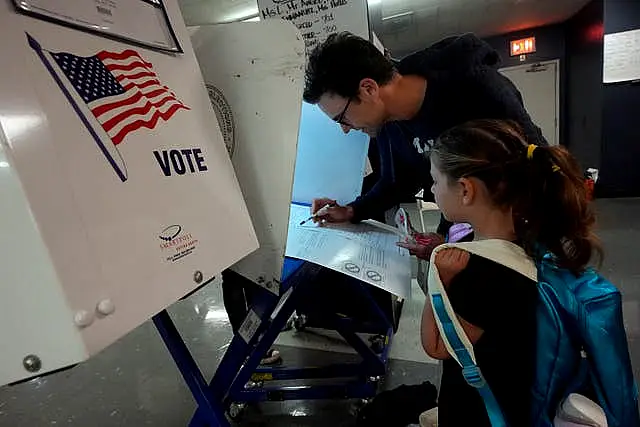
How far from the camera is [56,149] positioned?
1.75ft

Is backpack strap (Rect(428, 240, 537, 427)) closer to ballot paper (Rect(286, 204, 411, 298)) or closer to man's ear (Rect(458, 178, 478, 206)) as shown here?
man's ear (Rect(458, 178, 478, 206))

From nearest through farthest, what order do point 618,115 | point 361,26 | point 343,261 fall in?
point 343,261 < point 361,26 < point 618,115

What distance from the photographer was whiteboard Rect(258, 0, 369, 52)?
1868 mm

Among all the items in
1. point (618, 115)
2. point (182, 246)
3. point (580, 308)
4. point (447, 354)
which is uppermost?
point (182, 246)

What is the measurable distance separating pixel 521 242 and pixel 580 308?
17cm

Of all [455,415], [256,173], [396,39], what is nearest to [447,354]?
[455,415]

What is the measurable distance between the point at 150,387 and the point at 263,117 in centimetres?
158

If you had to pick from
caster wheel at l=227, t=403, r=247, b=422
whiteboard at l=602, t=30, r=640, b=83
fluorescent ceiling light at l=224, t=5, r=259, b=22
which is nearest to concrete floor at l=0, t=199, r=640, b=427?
caster wheel at l=227, t=403, r=247, b=422

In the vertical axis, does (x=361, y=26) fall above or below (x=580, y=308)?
above

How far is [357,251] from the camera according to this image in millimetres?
1185

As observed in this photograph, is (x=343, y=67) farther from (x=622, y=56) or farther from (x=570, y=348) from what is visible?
(x=622, y=56)

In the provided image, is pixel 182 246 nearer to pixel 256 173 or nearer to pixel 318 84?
pixel 256 173

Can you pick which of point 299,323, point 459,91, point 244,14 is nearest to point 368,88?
point 459,91

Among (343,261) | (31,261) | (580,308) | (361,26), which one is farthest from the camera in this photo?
(361,26)
